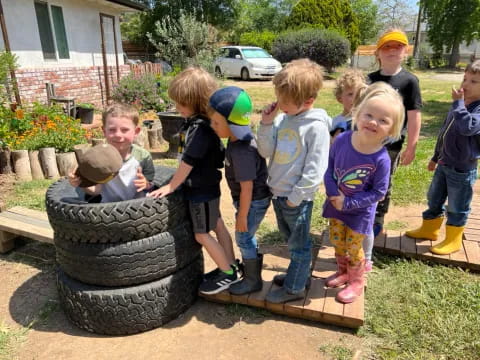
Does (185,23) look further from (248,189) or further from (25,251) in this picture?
(248,189)

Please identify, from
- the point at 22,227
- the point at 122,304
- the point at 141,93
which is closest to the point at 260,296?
the point at 122,304

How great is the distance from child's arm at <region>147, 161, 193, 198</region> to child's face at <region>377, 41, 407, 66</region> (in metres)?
1.75

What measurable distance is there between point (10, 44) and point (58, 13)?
1975 mm

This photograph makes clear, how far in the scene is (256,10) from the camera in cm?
5166

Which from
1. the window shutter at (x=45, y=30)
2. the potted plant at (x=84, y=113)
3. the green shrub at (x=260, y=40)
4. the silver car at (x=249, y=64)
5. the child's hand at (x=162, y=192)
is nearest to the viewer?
the child's hand at (x=162, y=192)

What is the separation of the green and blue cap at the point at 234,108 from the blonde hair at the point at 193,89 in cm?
15

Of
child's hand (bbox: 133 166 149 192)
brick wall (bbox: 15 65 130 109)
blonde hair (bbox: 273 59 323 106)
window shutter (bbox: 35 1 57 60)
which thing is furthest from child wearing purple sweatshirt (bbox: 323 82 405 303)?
window shutter (bbox: 35 1 57 60)

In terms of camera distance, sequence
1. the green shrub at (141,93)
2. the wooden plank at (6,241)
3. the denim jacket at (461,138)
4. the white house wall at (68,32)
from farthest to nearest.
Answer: the green shrub at (141,93)
the white house wall at (68,32)
the wooden plank at (6,241)
the denim jacket at (461,138)

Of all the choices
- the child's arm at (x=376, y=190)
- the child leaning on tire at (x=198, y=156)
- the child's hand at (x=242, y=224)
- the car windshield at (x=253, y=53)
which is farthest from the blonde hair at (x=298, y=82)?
the car windshield at (x=253, y=53)

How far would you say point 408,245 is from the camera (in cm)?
327

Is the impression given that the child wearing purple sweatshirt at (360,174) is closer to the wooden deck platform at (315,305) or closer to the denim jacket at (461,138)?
the wooden deck platform at (315,305)

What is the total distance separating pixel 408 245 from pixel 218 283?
1777mm

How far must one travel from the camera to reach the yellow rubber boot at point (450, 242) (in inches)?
121

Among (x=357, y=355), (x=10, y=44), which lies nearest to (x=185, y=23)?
(x=10, y=44)
